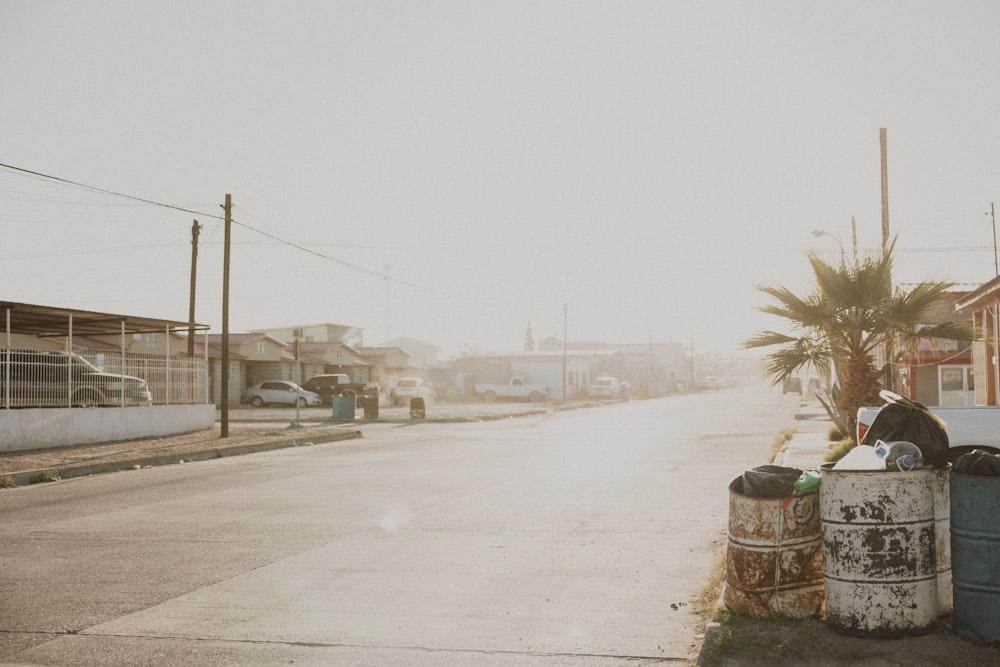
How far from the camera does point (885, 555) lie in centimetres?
500

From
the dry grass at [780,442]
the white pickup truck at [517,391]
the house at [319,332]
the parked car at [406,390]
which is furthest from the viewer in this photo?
the house at [319,332]

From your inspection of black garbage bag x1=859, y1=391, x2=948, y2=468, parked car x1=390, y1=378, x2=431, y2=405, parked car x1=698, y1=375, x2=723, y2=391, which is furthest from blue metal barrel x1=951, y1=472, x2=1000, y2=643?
parked car x1=698, y1=375, x2=723, y2=391

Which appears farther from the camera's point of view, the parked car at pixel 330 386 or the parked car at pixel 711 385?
the parked car at pixel 711 385

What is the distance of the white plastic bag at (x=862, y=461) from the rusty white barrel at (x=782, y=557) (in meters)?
0.27

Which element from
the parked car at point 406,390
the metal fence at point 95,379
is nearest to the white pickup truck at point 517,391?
the parked car at point 406,390

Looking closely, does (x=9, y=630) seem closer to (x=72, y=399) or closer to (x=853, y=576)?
(x=853, y=576)

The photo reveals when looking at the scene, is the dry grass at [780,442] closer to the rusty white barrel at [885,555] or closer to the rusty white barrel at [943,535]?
the rusty white barrel at [943,535]

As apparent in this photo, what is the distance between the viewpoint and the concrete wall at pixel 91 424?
2050 centimetres

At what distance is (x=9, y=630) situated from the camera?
5.88 m

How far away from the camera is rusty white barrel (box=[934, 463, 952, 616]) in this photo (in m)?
5.26

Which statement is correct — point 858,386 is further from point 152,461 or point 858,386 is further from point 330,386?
point 330,386

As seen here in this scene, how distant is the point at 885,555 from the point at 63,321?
27048mm

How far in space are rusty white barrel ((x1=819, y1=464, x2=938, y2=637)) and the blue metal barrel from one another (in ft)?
0.47

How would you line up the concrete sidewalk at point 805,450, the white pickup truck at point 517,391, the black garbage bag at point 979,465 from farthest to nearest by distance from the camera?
the white pickup truck at point 517,391 < the concrete sidewalk at point 805,450 < the black garbage bag at point 979,465
